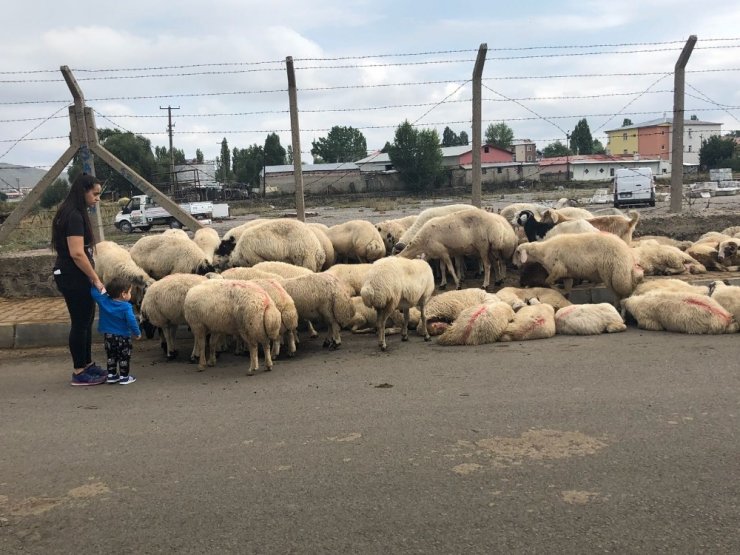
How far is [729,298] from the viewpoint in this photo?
8.13m

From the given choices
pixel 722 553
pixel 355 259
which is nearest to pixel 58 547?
pixel 722 553

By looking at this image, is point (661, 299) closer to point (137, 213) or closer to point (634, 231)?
point (634, 231)

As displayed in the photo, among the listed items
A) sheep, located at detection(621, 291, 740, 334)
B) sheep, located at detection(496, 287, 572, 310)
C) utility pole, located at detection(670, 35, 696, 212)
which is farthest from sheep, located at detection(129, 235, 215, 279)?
utility pole, located at detection(670, 35, 696, 212)

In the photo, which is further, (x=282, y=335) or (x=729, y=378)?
(x=282, y=335)

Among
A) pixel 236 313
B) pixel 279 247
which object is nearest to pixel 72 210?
pixel 236 313

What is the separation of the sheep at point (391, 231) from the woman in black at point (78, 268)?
6.49m

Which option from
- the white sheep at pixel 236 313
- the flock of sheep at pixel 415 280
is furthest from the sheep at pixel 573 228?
the white sheep at pixel 236 313

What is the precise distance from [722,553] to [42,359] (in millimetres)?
8143

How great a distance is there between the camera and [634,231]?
43.1 feet

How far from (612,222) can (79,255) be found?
9.55 m

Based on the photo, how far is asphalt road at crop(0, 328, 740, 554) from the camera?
3.47 metres

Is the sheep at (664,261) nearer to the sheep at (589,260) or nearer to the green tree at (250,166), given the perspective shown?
the sheep at (589,260)

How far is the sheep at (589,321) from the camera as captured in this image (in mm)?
8281

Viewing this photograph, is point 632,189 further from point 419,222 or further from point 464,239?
point 464,239
